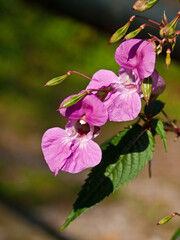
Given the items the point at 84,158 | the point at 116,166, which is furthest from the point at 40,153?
the point at 84,158

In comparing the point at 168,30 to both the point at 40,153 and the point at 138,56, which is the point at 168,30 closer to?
the point at 138,56

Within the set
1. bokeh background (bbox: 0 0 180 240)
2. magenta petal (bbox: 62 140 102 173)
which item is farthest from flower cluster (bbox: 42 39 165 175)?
bokeh background (bbox: 0 0 180 240)

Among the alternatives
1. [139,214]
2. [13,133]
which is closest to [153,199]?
[139,214]

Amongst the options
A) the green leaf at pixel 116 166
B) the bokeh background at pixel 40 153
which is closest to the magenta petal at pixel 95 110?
the green leaf at pixel 116 166

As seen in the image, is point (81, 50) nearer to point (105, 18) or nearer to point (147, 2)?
point (105, 18)

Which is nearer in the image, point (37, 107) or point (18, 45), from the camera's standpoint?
point (37, 107)

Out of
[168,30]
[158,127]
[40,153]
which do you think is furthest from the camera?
[40,153]

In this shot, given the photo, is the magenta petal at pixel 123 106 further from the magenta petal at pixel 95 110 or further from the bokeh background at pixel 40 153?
the bokeh background at pixel 40 153
